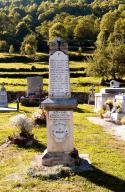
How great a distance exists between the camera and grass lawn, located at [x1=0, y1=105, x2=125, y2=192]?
41.0ft

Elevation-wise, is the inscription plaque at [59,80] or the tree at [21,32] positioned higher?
the tree at [21,32]

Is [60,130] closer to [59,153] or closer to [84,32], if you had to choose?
[59,153]

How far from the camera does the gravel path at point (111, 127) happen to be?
2142 cm

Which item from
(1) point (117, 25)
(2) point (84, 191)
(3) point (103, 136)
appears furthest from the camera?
(1) point (117, 25)

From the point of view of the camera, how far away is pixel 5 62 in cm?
7894

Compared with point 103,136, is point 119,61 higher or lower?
higher

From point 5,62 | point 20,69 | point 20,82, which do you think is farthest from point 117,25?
point 20,82

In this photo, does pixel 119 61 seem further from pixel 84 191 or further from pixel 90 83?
pixel 84 191

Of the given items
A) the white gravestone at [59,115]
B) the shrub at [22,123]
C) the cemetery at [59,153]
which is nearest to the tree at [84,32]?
the cemetery at [59,153]

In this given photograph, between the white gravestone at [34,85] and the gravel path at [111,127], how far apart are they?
10.4 metres

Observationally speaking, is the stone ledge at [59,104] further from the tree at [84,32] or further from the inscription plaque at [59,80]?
the tree at [84,32]

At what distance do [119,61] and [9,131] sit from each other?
3455 cm

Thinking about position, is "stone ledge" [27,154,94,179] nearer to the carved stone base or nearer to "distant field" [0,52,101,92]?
the carved stone base

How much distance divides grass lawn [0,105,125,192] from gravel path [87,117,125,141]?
1.81 feet
